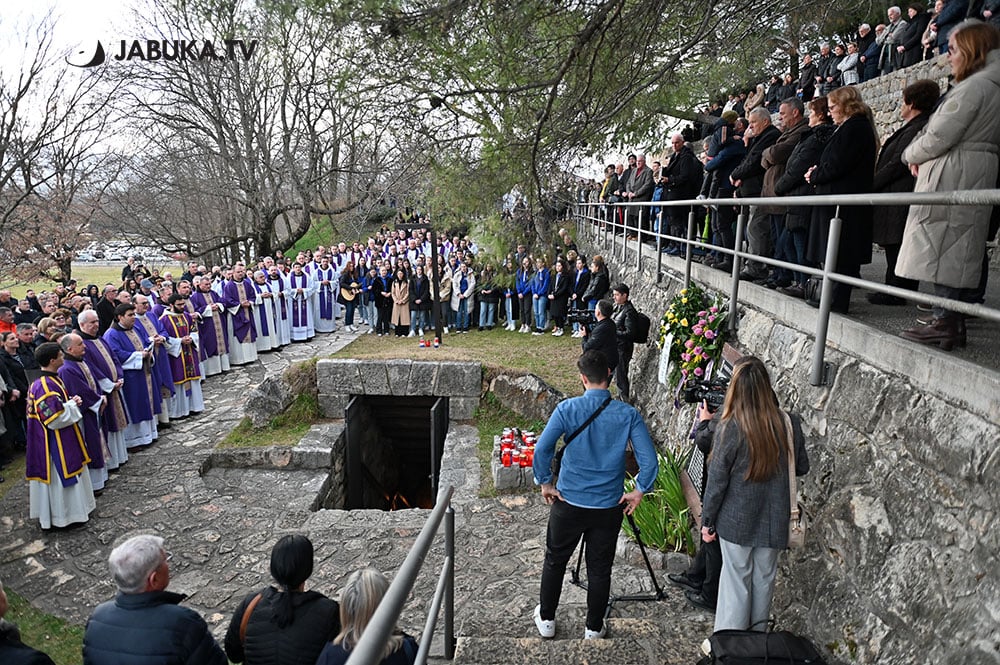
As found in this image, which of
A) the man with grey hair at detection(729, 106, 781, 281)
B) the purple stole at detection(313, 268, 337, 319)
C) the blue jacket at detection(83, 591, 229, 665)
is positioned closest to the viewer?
the blue jacket at detection(83, 591, 229, 665)

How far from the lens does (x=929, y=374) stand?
262 cm

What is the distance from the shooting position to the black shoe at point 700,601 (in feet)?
13.0

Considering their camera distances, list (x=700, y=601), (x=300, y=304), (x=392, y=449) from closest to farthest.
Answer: (x=700, y=601), (x=392, y=449), (x=300, y=304)

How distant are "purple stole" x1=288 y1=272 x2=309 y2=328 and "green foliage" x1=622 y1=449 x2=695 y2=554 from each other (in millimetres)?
11395

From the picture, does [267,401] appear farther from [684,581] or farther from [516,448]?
[684,581]

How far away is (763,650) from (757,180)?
446 cm

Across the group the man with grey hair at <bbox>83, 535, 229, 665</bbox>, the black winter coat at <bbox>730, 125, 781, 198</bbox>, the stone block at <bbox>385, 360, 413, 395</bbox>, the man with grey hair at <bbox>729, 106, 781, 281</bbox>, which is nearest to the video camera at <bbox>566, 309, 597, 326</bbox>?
the man with grey hair at <bbox>729, 106, 781, 281</bbox>

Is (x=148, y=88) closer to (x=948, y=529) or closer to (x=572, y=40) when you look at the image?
(x=572, y=40)

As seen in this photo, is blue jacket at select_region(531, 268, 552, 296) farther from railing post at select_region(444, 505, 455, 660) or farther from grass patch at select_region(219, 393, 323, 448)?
railing post at select_region(444, 505, 455, 660)

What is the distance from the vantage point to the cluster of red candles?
753 cm

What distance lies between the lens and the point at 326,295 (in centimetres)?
1560

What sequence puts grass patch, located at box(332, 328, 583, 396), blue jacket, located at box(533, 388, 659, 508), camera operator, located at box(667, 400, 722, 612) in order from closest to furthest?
blue jacket, located at box(533, 388, 659, 508) → camera operator, located at box(667, 400, 722, 612) → grass patch, located at box(332, 328, 583, 396)

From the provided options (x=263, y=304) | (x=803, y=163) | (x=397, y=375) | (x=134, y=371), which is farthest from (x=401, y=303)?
(x=803, y=163)

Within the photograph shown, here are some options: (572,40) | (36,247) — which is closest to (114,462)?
(572,40)
